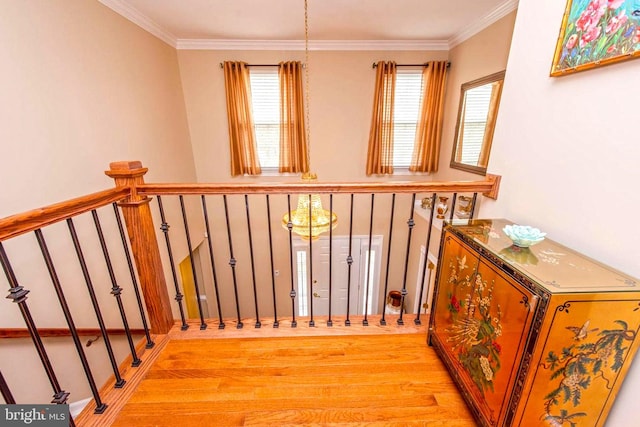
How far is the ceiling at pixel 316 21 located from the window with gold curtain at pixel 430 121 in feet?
1.33

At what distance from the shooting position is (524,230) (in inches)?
40.7

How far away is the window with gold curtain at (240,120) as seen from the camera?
148 inches

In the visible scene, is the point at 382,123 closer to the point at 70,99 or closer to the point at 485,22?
the point at 485,22

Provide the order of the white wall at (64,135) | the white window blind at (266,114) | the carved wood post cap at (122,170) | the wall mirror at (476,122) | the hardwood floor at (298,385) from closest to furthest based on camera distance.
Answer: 1. the hardwood floor at (298,385)
2. the carved wood post cap at (122,170)
3. the white wall at (64,135)
4. the wall mirror at (476,122)
5. the white window blind at (266,114)

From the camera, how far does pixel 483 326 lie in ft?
3.45

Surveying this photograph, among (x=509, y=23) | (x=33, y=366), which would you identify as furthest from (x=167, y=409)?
(x=509, y=23)

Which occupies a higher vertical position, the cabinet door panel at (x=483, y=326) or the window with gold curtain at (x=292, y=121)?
the window with gold curtain at (x=292, y=121)

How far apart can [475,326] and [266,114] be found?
12.8 feet

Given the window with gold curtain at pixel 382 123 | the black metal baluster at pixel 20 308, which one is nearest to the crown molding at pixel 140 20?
the black metal baluster at pixel 20 308

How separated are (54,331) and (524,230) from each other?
2.74 metres

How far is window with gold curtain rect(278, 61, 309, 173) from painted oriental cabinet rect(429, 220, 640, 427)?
3.35 metres

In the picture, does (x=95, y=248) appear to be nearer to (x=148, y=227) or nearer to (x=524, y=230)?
(x=148, y=227)

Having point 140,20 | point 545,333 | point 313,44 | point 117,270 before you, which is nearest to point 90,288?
point 117,270

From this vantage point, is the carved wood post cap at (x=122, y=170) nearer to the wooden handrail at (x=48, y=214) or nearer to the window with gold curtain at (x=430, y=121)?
the wooden handrail at (x=48, y=214)
